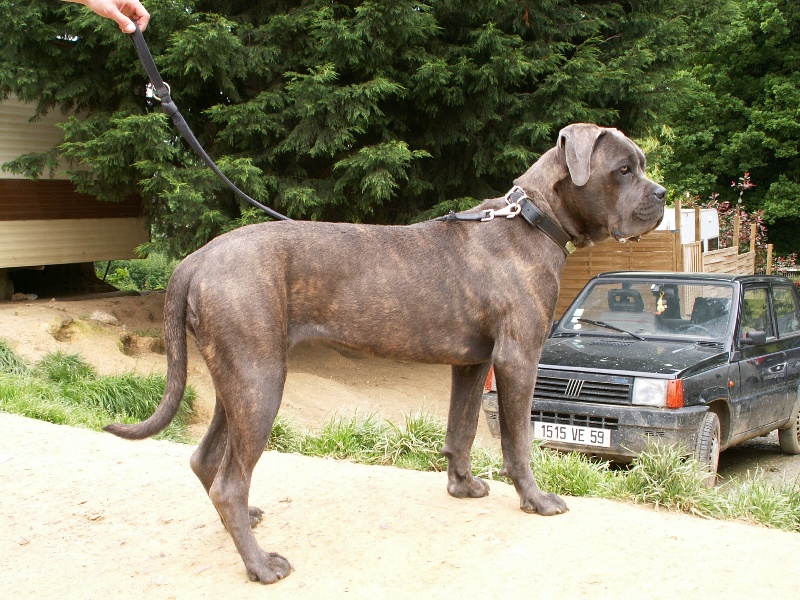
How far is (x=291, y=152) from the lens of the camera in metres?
10.9

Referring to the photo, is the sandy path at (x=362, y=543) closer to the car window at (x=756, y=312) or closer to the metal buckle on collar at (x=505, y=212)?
the metal buckle on collar at (x=505, y=212)

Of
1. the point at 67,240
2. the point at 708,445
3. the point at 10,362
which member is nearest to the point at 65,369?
the point at 10,362

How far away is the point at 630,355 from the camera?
24.2ft

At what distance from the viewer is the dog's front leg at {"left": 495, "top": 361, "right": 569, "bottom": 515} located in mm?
4410

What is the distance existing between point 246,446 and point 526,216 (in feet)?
6.42

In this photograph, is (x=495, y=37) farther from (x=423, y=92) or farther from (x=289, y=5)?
(x=289, y=5)

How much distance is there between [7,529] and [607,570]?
3479 millimetres

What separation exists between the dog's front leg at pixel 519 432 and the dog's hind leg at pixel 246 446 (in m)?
1.26

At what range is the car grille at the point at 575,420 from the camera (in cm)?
689

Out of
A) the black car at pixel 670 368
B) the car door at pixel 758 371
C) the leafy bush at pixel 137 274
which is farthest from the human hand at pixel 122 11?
the leafy bush at pixel 137 274

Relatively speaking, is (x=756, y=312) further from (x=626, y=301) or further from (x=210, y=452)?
(x=210, y=452)

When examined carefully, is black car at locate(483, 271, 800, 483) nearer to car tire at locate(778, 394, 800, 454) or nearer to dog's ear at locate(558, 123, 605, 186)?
car tire at locate(778, 394, 800, 454)

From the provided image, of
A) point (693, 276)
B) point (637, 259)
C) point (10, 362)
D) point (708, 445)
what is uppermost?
point (693, 276)

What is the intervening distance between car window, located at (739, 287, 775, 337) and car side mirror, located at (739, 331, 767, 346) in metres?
0.09
